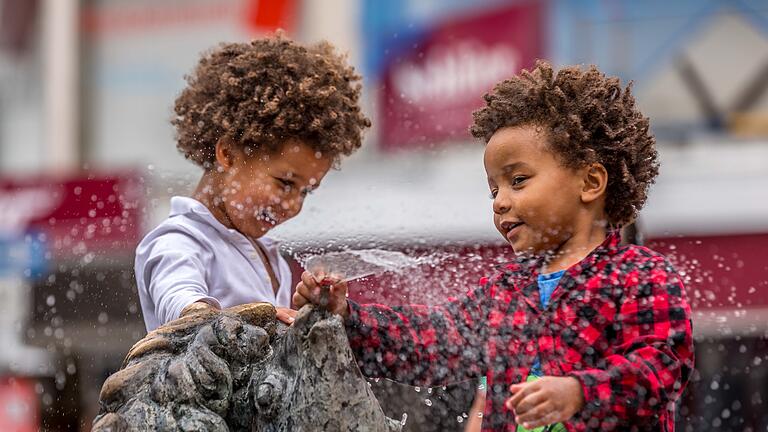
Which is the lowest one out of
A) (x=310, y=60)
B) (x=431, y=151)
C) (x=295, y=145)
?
(x=431, y=151)

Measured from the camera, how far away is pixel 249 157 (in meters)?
2.71

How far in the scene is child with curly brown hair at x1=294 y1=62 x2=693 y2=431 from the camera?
209 centimetres

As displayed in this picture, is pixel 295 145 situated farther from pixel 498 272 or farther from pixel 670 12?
pixel 670 12

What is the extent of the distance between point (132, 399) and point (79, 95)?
12.0 m

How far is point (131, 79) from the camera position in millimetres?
13148

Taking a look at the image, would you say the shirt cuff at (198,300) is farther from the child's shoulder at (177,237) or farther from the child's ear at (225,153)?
the child's ear at (225,153)

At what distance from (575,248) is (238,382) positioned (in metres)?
0.72

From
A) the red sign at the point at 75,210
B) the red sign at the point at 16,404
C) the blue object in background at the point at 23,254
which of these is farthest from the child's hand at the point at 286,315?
the blue object in background at the point at 23,254

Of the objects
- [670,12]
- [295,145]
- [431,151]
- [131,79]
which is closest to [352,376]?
[295,145]

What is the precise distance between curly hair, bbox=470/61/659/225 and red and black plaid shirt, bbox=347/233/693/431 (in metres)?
0.11

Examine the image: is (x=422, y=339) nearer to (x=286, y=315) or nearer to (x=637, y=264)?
(x=286, y=315)

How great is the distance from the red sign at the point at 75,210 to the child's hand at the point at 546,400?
3.66 meters

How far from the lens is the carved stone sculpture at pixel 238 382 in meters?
1.89

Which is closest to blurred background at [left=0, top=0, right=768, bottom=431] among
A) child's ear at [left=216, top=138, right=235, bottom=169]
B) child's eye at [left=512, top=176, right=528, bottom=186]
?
child's ear at [left=216, top=138, right=235, bottom=169]
